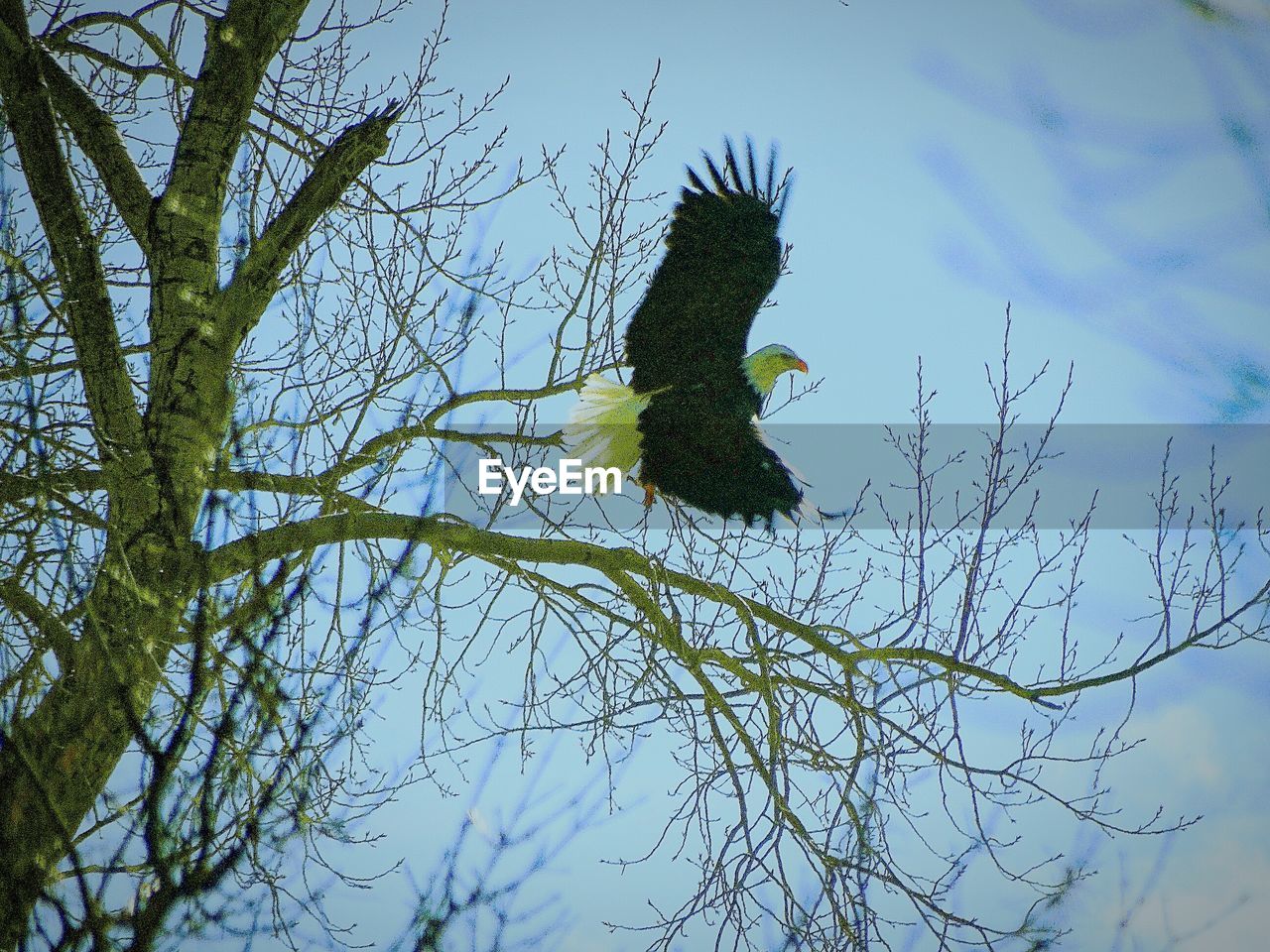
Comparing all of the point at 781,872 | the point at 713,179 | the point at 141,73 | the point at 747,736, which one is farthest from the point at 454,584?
the point at 141,73

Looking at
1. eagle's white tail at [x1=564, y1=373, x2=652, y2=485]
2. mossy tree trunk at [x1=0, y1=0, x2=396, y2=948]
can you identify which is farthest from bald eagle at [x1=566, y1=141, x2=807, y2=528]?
mossy tree trunk at [x1=0, y1=0, x2=396, y2=948]

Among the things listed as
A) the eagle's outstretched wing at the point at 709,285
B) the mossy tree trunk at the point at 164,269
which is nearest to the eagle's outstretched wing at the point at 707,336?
the eagle's outstretched wing at the point at 709,285

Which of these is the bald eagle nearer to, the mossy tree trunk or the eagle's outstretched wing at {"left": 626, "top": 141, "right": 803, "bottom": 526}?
the eagle's outstretched wing at {"left": 626, "top": 141, "right": 803, "bottom": 526}

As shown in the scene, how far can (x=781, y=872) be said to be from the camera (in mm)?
2555

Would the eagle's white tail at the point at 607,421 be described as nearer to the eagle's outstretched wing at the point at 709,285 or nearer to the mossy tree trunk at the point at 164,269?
the eagle's outstretched wing at the point at 709,285

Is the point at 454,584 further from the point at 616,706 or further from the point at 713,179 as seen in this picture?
the point at 713,179

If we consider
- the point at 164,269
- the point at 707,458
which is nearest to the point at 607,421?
the point at 707,458

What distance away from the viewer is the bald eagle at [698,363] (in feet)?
13.8

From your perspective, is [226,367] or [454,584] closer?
[226,367]

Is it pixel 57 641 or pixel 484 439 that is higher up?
pixel 484 439

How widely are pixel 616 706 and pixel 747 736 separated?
37 cm

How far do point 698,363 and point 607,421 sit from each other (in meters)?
0.42

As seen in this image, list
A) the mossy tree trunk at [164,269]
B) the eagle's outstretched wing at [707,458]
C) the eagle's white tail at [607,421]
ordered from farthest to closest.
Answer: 1. the eagle's white tail at [607,421]
2. the eagle's outstretched wing at [707,458]
3. the mossy tree trunk at [164,269]

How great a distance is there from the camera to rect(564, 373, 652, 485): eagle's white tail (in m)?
4.20
